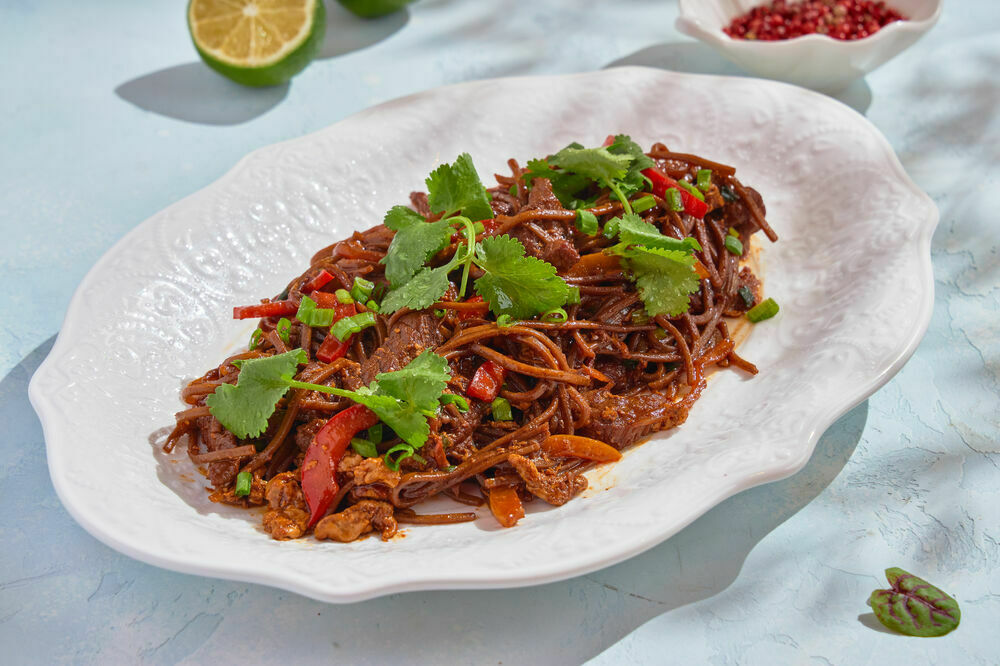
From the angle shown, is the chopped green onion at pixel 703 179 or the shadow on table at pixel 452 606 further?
the chopped green onion at pixel 703 179

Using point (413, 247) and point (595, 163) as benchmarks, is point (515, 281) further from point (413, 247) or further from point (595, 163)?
point (595, 163)

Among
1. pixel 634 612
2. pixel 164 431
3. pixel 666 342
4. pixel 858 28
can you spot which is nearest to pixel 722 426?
pixel 666 342

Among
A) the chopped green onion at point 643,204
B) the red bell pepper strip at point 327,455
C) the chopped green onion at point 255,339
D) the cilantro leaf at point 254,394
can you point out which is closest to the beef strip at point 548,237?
the chopped green onion at point 643,204

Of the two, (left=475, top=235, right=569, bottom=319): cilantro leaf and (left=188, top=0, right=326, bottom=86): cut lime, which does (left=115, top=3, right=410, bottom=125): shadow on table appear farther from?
(left=475, top=235, right=569, bottom=319): cilantro leaf

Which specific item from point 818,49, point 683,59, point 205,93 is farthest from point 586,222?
point 205,93

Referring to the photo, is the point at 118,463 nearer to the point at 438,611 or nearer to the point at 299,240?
the point at 438,611

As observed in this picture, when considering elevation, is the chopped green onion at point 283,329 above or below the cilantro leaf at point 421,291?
below

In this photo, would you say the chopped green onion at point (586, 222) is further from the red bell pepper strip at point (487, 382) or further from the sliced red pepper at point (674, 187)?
the red bell pepper strip at point (487, 382)
